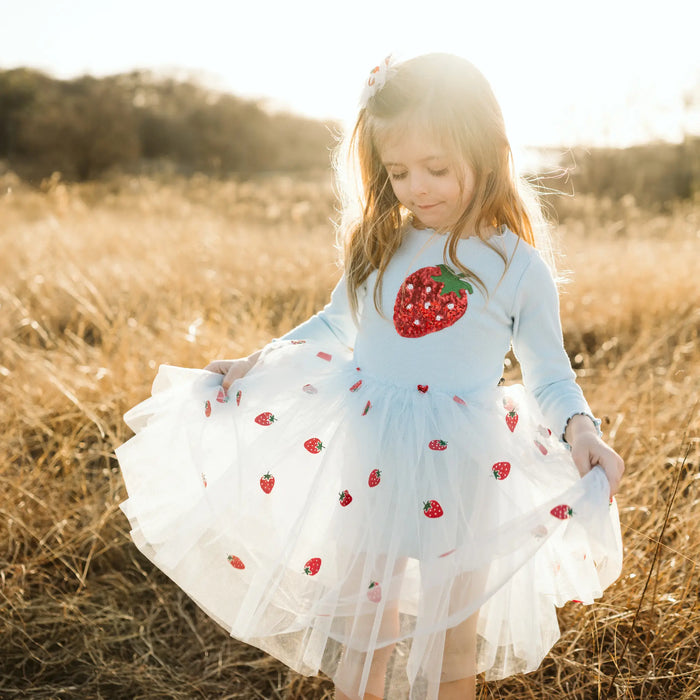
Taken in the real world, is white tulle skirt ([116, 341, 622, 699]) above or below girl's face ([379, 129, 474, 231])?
below

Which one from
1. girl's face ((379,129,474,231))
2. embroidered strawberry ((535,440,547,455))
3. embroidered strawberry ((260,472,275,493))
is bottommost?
embroidered strawberry ((260,472,275,493))

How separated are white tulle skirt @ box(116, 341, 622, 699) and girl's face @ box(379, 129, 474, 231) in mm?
384

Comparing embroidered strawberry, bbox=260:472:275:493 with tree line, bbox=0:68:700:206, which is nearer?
embroidered strawberry, bbox=260:472:275:493

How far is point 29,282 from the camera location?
12.3 feet

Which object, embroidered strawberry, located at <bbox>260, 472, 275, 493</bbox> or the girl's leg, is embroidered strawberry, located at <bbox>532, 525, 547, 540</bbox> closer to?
the girl's leg

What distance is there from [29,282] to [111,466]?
173 cm

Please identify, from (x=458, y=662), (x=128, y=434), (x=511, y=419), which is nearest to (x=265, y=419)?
(x=511, y=419)

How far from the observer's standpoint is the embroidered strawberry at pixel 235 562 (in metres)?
1.42

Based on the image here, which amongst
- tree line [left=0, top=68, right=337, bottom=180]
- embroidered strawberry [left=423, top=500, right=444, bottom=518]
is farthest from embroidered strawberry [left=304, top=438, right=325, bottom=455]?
tree line [left=0, top=68, right=337, bottom=180]

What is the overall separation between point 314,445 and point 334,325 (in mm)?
379

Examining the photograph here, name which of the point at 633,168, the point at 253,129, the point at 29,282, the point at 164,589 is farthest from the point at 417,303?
the point at 253,129

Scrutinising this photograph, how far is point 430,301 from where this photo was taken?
143 cm

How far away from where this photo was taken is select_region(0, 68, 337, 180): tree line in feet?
42.1

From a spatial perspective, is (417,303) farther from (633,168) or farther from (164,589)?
(633,168)
